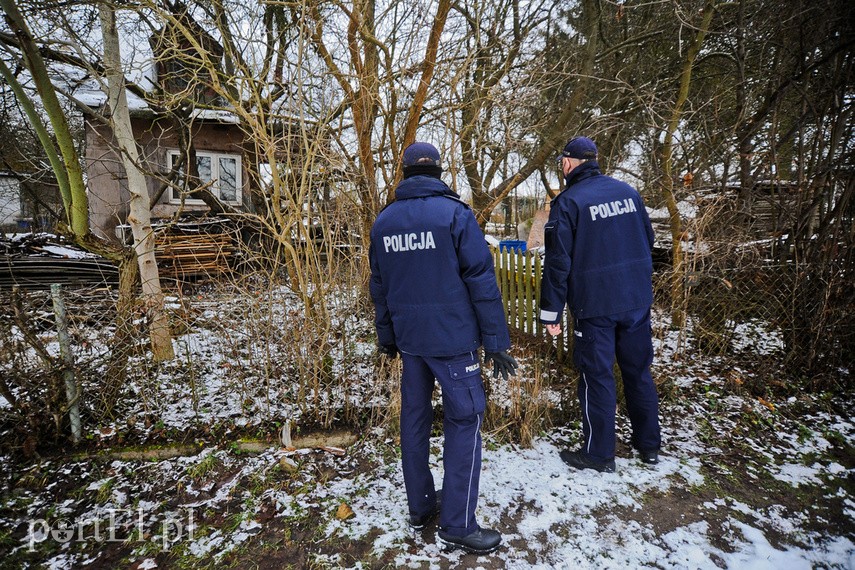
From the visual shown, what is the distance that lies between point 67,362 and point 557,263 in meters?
3.51

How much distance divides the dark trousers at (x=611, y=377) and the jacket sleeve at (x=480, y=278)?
2.91 ft

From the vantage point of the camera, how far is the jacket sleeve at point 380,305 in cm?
234

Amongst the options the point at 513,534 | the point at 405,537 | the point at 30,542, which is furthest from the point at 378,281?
the point at 30,542

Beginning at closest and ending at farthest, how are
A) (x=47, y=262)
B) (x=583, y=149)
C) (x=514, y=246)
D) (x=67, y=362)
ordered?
(x=583, y=149) → (x=67, y=362) → (x=47, y=262) → (x=514, y=246)

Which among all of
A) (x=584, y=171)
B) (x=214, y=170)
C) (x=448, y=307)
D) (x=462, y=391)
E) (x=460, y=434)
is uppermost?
(x=214, y=170)

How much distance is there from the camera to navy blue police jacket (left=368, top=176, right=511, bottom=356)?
6.70ft

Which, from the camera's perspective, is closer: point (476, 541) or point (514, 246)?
point (476, 541)

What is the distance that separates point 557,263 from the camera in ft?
8.79

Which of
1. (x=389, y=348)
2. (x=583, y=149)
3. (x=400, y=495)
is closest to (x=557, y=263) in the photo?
(x=583, y=149)

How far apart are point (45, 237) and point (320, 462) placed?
30.1 ft

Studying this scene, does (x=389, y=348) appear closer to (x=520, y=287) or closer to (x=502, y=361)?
(x=502, y=361)

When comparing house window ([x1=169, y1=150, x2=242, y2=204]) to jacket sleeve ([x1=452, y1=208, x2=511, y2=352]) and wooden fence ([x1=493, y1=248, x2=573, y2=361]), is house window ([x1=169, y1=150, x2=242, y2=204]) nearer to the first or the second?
wooden fence ([x1=493, y1=248, x2=573, y2=361])

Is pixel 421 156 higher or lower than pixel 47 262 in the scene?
lower

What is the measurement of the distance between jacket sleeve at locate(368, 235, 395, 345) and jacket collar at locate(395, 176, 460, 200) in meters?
0.37
